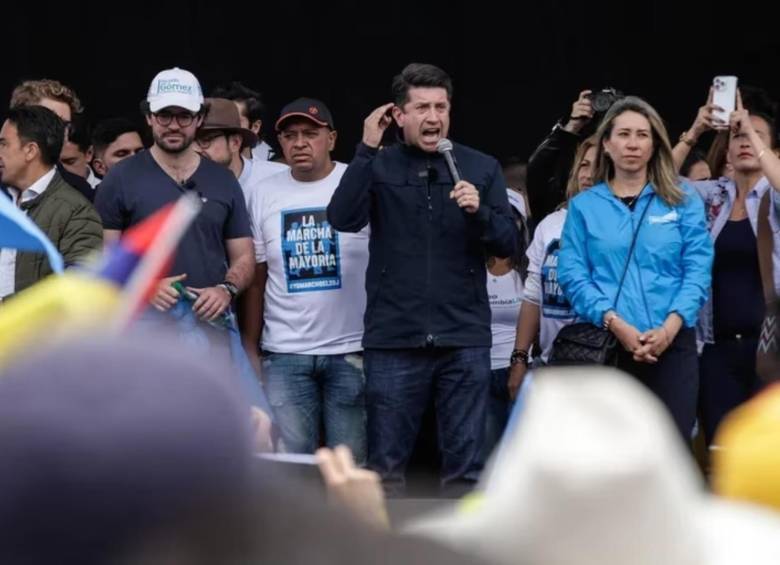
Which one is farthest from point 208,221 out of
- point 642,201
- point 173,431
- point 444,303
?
point 173,431

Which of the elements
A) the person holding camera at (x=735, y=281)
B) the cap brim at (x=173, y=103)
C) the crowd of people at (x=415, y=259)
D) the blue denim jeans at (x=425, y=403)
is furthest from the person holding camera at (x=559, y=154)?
the cap brim at (x=173, y=103)

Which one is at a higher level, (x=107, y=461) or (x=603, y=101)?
(x=107, y=461)

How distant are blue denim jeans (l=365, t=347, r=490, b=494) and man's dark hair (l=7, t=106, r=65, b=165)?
1469mm

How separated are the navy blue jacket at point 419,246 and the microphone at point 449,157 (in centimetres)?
5

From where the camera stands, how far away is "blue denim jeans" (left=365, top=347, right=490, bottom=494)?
6.10m

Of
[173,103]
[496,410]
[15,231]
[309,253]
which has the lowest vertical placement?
[496,410]

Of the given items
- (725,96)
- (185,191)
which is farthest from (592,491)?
(725,96)

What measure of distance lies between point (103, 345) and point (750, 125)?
18.9 ft

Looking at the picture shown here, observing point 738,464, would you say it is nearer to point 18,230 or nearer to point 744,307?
point 18,230

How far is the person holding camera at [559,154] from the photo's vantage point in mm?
7199

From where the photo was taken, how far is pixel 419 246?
616cm

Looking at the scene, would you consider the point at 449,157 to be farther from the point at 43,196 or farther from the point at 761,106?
the point at 761,106

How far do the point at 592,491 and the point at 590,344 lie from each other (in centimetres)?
485

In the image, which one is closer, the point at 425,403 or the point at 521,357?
the point at 425,403
